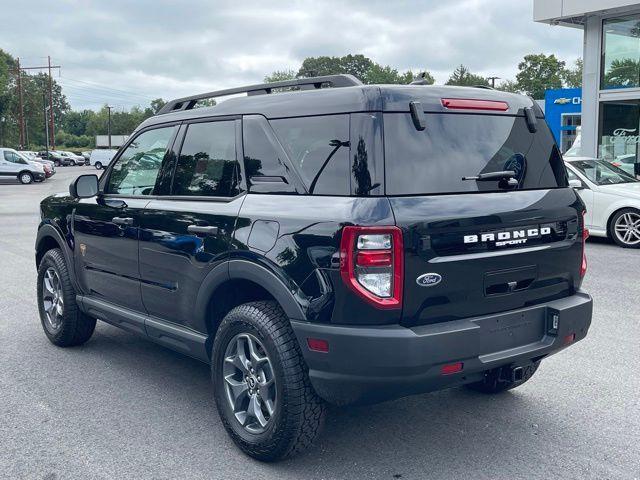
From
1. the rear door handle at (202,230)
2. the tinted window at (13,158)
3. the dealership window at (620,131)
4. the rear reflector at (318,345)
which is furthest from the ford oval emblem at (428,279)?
the tinted window at (13,158)

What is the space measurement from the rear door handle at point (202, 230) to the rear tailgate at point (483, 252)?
116 cm

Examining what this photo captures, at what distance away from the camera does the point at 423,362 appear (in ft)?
10.2

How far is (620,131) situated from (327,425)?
18.2 metres

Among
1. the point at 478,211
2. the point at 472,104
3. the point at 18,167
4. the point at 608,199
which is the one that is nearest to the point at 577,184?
the point at 608,199

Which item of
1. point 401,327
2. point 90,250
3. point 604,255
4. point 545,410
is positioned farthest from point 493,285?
point 604,255

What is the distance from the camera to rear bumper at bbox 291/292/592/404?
3.09 meters

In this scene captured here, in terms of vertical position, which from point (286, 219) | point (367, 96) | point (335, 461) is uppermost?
point (367, 96)

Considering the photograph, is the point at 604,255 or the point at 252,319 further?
the point at 604,255

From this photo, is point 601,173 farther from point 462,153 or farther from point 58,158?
point 58,158

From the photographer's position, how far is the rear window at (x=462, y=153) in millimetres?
3287

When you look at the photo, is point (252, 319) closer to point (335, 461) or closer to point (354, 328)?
point (354, 328)

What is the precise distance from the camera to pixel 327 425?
4078mm

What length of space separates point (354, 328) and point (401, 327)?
0.70 ft

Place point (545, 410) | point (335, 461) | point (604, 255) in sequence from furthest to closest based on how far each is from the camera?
point (604, 255), point (545, 410), point (335, 461)
